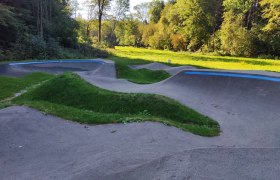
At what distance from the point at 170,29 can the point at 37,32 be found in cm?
2951

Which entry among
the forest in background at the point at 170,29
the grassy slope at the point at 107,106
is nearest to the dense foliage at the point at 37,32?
the forest in background at the point at 170,29

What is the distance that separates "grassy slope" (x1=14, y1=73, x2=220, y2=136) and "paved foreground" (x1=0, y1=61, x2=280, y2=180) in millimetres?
488

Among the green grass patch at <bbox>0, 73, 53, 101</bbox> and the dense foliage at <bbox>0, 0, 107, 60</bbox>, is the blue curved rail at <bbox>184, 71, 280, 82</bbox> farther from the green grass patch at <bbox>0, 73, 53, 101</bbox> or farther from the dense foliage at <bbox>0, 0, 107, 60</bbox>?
the dense foliage at <bbox>0, 0, 107, 60</bbox>

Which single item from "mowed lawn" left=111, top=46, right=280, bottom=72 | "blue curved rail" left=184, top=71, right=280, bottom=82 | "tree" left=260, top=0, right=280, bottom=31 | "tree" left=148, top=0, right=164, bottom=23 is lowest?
"mowed lawn" left=111, top=46, right=280, bottom=72

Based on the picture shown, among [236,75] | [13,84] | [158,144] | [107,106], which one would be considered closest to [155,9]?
[13,84]

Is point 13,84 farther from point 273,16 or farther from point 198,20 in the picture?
point 198,20

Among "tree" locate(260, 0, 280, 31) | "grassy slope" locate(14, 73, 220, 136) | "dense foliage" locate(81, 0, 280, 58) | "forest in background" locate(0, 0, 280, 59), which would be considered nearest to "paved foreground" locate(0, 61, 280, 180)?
"grassy slope" locate(14, 73, 220, 136)

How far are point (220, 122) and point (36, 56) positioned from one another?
22049 millimetres

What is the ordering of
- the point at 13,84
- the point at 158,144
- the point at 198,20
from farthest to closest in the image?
1. the point at 198,20
2. the point at 13,84
3. the point at 158,144

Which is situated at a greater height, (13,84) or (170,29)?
(170,29)

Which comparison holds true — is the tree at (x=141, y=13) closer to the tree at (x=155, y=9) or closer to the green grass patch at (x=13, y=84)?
the tree at (x=155, y=9)

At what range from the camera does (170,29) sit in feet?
179

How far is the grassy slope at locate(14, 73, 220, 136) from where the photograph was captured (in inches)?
322

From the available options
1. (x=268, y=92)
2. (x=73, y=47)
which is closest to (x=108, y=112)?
(x=268, y=92)
